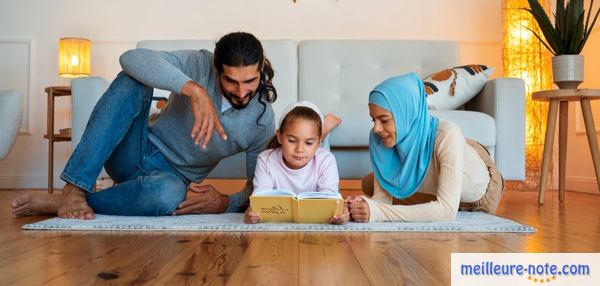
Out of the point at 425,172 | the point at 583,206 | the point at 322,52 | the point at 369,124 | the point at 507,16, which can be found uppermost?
the point at 507,16

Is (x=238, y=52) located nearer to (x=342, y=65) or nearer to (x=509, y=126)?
(x=509, y=126)

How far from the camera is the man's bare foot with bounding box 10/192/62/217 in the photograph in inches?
82.3

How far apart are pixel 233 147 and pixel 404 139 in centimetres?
58

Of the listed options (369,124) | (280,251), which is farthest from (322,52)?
(280,251)

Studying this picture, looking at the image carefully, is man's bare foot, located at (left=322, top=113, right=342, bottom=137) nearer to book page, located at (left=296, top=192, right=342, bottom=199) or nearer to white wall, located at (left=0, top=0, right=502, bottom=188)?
book page, located at (left=296, top=192, right=342, bottom=199)

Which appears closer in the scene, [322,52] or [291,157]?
[291,157]

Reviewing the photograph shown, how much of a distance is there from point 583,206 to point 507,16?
158cm

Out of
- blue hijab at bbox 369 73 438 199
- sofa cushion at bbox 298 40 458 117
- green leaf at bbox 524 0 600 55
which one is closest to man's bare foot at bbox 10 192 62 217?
blue hijab at bbox 369 73 438 199

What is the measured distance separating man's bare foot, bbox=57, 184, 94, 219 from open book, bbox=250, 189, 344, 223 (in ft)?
1.85

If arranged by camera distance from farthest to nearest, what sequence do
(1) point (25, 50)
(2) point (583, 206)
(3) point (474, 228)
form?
(1) point (25, 50) → (2) point (583, 206) → (3) point (474, 228)

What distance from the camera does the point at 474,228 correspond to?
1779mm

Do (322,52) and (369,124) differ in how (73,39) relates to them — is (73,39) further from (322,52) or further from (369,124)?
(369,124)

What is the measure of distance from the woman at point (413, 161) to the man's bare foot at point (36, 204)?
104 centimetres

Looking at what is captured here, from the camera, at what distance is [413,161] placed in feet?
6.61
